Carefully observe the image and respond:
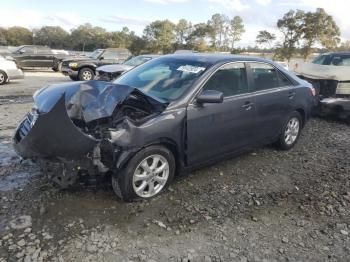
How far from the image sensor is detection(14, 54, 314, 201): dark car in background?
343 centimetres

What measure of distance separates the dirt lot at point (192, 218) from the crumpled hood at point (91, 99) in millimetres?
836

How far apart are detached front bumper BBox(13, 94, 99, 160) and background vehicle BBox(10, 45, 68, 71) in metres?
19.2

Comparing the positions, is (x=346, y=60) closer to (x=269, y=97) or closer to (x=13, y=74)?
(x=269, y=97)

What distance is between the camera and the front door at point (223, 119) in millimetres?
4176

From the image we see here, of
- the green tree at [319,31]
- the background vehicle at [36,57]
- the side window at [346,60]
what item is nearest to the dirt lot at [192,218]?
the side window at [346,60]

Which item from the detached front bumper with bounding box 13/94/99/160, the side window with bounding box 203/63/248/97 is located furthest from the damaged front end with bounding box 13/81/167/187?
the side window with bounding box 203/63/248/97

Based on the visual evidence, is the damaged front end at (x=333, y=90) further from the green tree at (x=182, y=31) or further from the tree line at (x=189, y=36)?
the green tree at (x=182, y=31)

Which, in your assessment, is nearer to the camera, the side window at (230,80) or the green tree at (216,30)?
the side window at (230,80)

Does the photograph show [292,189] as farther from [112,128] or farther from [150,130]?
[112,128]

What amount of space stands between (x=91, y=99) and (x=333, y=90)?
243 inches

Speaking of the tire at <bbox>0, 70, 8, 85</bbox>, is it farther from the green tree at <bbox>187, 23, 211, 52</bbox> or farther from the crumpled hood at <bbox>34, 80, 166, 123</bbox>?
the green tree at <bbox>187, 23, 211, 52</bbox>

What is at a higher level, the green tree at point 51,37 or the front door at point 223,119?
the front door at point 223,119

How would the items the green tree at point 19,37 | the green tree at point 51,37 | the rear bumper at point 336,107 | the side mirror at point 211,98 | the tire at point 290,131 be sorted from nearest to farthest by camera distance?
the side mirror at point 211,98 → the tire at point 290,131 → the rear bumper at point 336,107 → the green tree at point 51,37 → the green tree at point 19,37

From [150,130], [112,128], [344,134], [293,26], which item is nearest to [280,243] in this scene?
[150,130]
